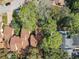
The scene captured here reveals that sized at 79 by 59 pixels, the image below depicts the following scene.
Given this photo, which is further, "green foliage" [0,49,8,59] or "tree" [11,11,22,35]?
"tree" [11,11,22,35]

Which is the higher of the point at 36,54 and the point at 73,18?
the point at 73,18

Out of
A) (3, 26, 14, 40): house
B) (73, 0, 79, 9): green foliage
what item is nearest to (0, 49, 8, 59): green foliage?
(3, 26, 14, 40): house

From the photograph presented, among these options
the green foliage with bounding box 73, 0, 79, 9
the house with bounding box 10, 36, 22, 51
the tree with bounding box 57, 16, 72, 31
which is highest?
the green foliage with bounding box 73, 0, 79, 9

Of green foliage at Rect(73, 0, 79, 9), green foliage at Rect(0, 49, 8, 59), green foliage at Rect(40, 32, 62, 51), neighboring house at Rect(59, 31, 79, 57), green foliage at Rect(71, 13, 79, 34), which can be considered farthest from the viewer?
green foliage at Rect(73, 0, 79, 9)

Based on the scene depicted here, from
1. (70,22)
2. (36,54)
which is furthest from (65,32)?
(36,54)

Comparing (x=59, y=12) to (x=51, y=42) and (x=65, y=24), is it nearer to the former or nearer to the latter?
(x=65, y=24)

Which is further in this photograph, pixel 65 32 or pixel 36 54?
pixel 65 32

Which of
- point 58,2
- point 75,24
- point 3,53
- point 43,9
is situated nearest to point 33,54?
point 3,53

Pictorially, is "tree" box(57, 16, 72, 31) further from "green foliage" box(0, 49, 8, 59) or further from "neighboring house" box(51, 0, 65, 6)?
"green foliage" box(0, 49, 8, 59)

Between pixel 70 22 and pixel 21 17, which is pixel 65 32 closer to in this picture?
pixel 70 22
